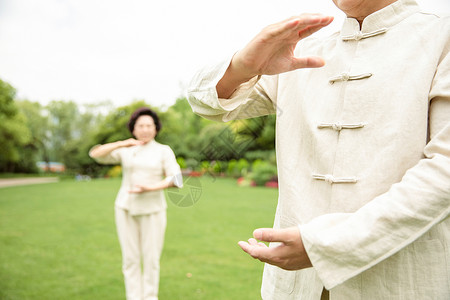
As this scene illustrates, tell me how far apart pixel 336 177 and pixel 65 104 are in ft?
142

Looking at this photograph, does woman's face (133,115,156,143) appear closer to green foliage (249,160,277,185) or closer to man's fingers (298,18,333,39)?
man's fingers (298,18,333,39)

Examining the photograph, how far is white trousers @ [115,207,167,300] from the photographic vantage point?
13.3 ft

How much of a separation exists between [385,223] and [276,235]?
9.8 inches

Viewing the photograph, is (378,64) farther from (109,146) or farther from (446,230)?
(109,146)

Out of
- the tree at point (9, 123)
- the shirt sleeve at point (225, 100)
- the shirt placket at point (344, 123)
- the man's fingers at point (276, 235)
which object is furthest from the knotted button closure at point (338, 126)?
the tree at point (9, 123)

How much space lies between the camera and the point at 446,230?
0.93 m

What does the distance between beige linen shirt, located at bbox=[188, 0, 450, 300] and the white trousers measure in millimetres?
3175

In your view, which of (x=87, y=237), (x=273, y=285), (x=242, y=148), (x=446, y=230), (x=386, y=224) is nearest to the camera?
(x=386, y=224)

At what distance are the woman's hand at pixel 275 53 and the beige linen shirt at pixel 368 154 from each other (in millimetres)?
52

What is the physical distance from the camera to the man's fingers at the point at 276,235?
32.7 inches

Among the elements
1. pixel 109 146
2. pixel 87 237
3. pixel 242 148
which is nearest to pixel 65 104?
pixel 87 237

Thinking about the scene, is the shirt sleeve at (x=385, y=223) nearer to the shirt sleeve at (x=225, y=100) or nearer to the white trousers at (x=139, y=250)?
the shirt sleeve at (x=225, y=100)

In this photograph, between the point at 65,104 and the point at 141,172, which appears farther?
the point at 65,104

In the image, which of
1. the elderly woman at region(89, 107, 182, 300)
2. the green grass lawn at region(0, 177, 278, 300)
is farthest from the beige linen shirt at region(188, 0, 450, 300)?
the elderly woman at region(89, 107, 182, 300)
